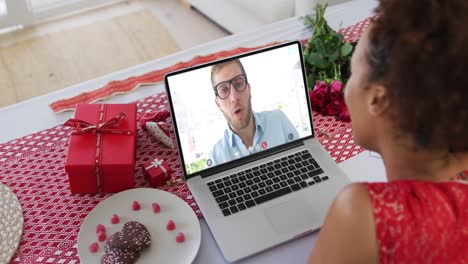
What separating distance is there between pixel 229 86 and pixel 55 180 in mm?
428

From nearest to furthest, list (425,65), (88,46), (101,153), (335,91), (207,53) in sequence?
(425,65)
(101,153)
(335,91)
(207,53)
(88,46)

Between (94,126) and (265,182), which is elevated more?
(94,126)

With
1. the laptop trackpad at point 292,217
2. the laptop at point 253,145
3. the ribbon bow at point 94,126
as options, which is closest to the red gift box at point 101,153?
the ribbon bow at point 94,126

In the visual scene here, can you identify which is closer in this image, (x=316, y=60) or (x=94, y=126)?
(x=94, y=126)

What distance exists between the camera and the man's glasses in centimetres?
114

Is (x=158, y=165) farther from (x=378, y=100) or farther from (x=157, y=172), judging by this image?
(x=378, y=100)

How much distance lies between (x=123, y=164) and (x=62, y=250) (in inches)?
7.9

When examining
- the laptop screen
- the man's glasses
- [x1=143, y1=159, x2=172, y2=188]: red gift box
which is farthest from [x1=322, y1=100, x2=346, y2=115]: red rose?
[x1=143, y1=159, x2=172, y2=188]: red gift box

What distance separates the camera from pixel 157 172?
3.71 ft

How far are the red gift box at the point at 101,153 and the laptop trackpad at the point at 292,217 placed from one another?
0.31 metres

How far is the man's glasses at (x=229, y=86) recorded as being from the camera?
1139mm

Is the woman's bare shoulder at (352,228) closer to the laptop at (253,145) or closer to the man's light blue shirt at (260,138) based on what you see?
the laptop at (253,145)

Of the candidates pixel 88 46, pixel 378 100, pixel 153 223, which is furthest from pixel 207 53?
pixel 88 46

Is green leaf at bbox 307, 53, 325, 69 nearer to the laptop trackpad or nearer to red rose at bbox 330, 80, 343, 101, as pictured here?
red rose at bbox 330, 80, 343, 101
